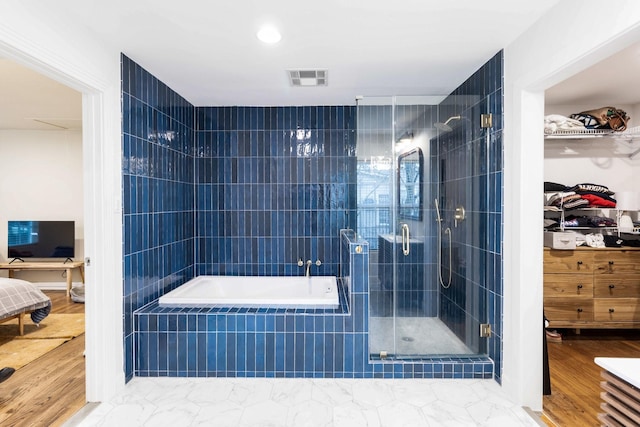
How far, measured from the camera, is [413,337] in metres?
2.78

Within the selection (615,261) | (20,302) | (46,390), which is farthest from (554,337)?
(20,302)

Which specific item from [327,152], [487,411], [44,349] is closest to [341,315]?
[487,411]

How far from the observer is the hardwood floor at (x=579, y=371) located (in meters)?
2.18

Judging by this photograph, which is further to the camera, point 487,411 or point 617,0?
point 487,411

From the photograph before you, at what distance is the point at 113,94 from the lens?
2357mm

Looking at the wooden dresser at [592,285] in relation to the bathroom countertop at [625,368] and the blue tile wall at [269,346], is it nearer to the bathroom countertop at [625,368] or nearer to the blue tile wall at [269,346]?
the blue tile wall at [269,346]

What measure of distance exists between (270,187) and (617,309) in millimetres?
3425

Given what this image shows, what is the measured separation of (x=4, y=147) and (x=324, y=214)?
477cm

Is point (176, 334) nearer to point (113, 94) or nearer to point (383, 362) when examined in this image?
point (383, 362)

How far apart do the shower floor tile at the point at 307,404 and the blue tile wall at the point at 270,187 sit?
1440 mm

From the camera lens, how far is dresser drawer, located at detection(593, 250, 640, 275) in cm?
334

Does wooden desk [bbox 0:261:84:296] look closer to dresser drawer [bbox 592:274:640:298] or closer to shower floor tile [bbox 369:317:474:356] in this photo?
shower floor tile [bbox 369:317:474:356]

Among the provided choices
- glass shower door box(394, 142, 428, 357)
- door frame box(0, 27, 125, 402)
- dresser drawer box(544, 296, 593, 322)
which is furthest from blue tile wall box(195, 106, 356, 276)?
dresser drawer box(544, 296, 593, 322)

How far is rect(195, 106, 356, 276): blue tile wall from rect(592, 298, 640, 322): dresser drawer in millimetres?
2422
